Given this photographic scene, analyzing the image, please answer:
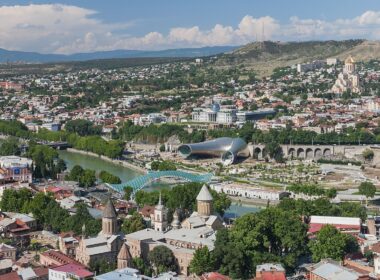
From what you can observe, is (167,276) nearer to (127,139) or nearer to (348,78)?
(127,139)

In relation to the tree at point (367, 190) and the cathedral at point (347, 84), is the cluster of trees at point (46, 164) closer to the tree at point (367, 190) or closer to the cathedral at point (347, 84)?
the tree at point (367, 190)

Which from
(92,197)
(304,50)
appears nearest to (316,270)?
(92,197)

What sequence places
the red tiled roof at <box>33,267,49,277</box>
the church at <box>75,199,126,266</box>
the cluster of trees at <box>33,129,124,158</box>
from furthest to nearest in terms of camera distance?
the cluster of trees at <box>33,129,124,158</box>
the church at <box>75,199,126,266</box>
the red tiled roof at <box>33,267,49,277</box>

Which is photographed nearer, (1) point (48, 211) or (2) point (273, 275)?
(2) point (273, 275)

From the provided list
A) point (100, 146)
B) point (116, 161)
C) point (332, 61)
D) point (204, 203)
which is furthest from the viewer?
point (332, 61)

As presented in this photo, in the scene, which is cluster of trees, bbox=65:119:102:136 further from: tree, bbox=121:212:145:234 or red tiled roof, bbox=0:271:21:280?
red tiled roof, bbox=0:271:21:280

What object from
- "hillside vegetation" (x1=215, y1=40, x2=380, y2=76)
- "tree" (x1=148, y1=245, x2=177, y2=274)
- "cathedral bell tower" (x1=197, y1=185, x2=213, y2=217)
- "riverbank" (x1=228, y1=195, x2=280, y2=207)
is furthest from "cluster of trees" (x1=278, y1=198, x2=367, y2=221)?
"hillside vegetation" (x1=215, y1=40, x2=380, y2=76)

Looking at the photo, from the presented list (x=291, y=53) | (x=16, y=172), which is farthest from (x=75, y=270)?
(x=291, y=53)

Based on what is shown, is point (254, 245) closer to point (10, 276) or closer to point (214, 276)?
point (214, 276)
